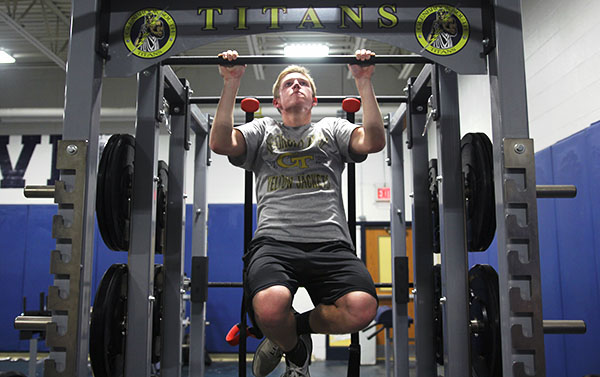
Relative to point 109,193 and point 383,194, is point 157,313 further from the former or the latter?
point 383,194

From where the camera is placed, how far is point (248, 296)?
1.77 m

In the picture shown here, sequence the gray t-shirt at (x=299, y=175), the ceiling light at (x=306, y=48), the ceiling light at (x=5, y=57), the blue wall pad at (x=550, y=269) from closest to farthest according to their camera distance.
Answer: the gray t-shirt at (x=299, y=175) → the blue wall pad at (x=550, y=269) → the ceiling light at (x=306, y=48) → the ceiling light at (x=5, y=57)

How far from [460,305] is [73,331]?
1413 mm

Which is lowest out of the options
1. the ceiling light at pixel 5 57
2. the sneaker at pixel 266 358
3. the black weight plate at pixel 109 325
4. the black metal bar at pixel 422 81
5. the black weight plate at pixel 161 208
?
the sneaker at pixel 266 358

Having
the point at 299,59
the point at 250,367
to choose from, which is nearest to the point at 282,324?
the point at 299,59

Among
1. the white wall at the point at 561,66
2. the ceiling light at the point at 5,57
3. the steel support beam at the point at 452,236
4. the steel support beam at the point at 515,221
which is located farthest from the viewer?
the ceiling light at the point at 5,57

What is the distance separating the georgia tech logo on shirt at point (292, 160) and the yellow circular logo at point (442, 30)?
74 centimetres

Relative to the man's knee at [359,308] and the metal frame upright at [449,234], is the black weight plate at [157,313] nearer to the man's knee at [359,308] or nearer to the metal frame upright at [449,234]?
the metal frame upright at [449,234]

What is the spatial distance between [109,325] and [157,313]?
0.59 metres

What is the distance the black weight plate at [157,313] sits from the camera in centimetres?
235

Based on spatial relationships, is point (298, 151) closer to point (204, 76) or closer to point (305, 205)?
point (305, 205)

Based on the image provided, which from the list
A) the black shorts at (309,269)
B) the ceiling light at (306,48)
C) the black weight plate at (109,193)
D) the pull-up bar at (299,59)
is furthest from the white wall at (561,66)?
the black weight plate at (109,193)

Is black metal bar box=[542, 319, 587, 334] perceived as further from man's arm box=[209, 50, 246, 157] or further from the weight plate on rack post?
the weight plate on rack post

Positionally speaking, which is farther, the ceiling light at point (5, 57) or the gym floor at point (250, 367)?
the ceiling light at point (5, 57)
